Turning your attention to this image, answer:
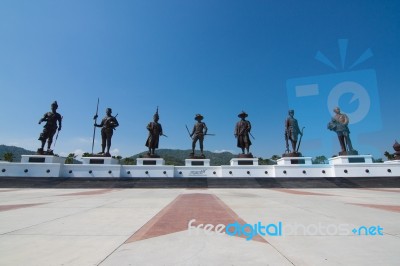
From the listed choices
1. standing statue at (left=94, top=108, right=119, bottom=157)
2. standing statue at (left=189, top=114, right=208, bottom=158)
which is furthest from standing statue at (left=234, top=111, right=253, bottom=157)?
standing statue at (left=94, top=108, right=119, bottom=157)

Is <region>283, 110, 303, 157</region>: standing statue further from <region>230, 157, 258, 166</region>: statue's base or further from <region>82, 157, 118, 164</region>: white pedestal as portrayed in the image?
<region>82, 157, 118, 164</region>: white pedestal

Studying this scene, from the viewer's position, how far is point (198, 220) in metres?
3.82

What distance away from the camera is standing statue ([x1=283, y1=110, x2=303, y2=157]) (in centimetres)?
2167

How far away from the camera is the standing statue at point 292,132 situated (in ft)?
71.1

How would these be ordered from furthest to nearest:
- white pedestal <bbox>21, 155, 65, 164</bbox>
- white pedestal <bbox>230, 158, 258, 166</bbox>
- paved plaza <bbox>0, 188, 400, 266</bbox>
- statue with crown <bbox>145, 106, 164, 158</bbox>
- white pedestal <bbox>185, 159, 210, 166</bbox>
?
statue with crown <bbox>145, 106, 164, 158</bbox>, white pedestal <bbox>185, 159, 210, 166</bbox>, white pedestal <bbox>230, 158, 258, 166</bbox>, white pedestal <bbox>21, 155, 65, 164</bbox>, paved plaza <bbox>0, 188, 400, 266</bbox>

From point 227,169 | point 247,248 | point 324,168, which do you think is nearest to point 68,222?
point 247,248

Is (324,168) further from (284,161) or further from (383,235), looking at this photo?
(383,235)

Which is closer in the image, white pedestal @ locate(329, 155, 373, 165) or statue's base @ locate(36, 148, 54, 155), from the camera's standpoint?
white pedestal @ locate(329, 155, 373, 165)

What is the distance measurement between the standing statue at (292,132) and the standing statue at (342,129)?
11.7 ft

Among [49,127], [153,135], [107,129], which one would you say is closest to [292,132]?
[153,135]

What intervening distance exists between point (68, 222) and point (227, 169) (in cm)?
1763

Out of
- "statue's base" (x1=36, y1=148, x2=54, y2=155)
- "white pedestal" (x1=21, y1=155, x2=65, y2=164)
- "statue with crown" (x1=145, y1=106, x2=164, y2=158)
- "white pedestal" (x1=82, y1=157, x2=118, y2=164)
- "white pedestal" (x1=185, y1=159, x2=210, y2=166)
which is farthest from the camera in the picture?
"statue with crown" (x1=145, y1=106, x2=164, y2=158)

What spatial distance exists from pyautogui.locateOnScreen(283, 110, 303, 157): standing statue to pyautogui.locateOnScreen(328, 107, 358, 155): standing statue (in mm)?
3553

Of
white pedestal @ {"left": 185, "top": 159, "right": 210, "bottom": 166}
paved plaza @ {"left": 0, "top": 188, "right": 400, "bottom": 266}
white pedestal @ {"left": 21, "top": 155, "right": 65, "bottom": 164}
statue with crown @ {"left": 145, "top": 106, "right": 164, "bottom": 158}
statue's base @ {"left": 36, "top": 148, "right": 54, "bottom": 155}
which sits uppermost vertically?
statue with crown @ {"left": 145, "top": 106, "right": 164, "bottom": 158}
